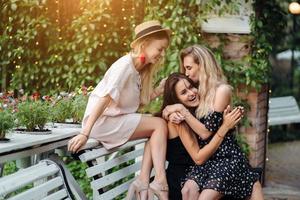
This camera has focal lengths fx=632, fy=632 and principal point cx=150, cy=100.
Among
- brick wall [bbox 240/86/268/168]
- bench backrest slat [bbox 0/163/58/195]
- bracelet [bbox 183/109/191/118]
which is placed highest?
bracelet [bbox 183/109/191/118]

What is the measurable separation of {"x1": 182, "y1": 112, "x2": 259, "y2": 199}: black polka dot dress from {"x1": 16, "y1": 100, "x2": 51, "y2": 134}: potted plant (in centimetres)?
103

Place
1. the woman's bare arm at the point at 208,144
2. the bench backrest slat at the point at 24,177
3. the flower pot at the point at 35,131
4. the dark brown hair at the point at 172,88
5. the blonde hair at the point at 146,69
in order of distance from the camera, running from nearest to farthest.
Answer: the bench backrest slat at the point at 24,177, the woman's bare arm at the point at 208,144, the dark brown hair at the point at 172,88, the blonde hair at the point at 146,69, the flower pot at the point at 35,131

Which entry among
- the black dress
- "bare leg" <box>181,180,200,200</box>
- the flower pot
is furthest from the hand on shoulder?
the flower pot

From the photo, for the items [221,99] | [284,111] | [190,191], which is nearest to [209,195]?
[190,191]

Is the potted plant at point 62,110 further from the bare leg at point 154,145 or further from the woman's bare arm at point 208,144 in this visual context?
the woman's bare arm at point 208,144

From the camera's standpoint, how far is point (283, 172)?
7613 millimetres

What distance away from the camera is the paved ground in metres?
6.22

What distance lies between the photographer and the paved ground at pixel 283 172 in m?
6.22

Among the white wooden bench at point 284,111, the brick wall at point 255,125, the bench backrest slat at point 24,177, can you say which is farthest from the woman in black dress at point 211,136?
the white wooden bench at point 284,111

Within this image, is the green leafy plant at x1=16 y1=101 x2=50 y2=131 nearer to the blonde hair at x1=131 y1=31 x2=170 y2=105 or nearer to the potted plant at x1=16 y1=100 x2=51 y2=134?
the potted plant at x1=16 y1=100 x2=51 y2=134

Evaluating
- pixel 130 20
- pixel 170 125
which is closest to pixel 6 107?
pixel 170 125

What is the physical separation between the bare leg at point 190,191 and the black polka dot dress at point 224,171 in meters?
0.03

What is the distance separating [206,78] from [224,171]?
55cm

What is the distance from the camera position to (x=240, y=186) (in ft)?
11.4
